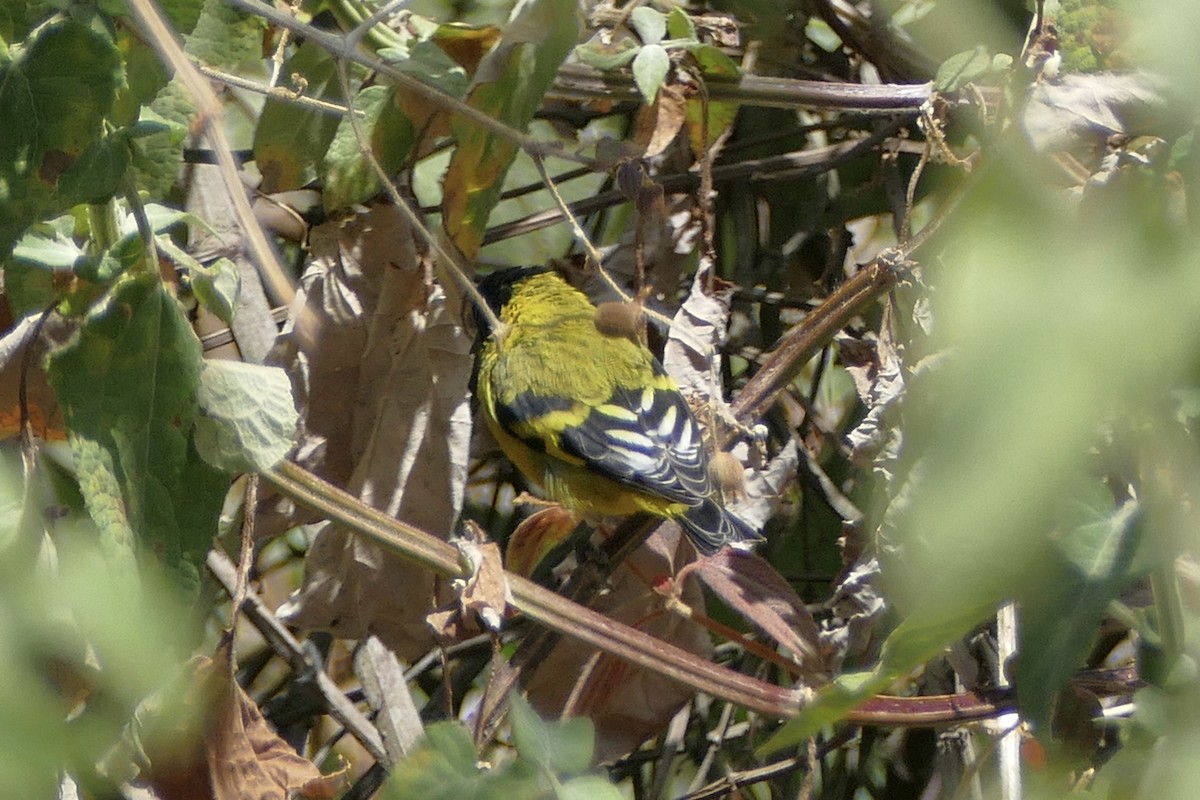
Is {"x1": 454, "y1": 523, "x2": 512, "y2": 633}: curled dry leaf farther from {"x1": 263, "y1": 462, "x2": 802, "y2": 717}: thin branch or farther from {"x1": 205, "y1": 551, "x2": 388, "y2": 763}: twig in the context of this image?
{"x1": 205, "y1": 551, "x2": 388, "y2": 763}: twig

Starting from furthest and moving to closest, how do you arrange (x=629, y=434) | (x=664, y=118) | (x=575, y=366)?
(x=575, y=366) → (x=629, y=434) → (x=664, y=118)

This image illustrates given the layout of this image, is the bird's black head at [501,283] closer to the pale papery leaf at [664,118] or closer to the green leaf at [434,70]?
the pale papery leaf at [664,118]

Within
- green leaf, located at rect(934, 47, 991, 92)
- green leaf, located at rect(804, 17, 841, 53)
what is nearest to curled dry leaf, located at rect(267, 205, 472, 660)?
green leaf, located at rect(934, 47, 991, 92)

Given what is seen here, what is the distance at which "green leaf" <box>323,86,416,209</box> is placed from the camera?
1.87 m

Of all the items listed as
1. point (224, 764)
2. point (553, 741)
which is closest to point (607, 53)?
point (224, 764)

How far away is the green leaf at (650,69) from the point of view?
1732mm

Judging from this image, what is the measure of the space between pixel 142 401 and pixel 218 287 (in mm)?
216

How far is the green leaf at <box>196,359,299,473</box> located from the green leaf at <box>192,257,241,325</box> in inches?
4.8

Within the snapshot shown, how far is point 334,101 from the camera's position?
2.00 meters

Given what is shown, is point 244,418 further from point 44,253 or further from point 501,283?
point 501,283

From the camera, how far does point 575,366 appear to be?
2.73 m

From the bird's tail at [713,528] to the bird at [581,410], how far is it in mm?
17

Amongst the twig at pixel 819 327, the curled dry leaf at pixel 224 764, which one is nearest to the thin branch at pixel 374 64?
the twig at pixel 819 327

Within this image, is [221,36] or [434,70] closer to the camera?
[434,70]
